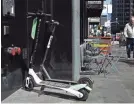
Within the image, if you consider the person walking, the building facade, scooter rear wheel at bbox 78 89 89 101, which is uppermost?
the building facade

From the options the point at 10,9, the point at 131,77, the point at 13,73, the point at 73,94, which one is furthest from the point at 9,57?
the point at 131,77

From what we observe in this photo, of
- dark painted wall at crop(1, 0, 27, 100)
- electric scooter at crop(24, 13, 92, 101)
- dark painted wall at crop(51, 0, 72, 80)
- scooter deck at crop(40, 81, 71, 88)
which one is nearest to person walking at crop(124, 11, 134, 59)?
dark painted wall at crop(51, 0, 72, 80)

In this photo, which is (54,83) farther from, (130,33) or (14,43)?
(130,33)

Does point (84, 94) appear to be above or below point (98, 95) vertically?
above

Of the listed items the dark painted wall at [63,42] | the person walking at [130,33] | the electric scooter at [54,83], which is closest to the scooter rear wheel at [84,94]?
the electric scooter at [54,83]

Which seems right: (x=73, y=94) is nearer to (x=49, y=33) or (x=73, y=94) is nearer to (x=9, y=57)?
(x=9, y=57)

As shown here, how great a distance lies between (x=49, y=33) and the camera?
9.48 metres

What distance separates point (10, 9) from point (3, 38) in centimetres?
66

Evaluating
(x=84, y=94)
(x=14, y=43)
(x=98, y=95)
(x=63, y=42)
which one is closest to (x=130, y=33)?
(x=63, y=42)

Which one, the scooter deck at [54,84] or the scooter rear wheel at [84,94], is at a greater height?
the scooter deck at [54,84]

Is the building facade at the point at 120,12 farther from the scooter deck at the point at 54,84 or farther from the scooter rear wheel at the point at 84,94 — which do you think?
the scooter rear wheel at the point at 84,94

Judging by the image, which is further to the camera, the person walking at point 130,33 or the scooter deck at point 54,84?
the person walking at point 130,33

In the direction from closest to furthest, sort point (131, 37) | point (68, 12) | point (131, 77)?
point (68, 12) < point (131, 77) < point (131, 37)

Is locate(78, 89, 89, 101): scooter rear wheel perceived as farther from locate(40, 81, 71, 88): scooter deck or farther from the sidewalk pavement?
locate(40, 81, 71, 88): scooter deck
